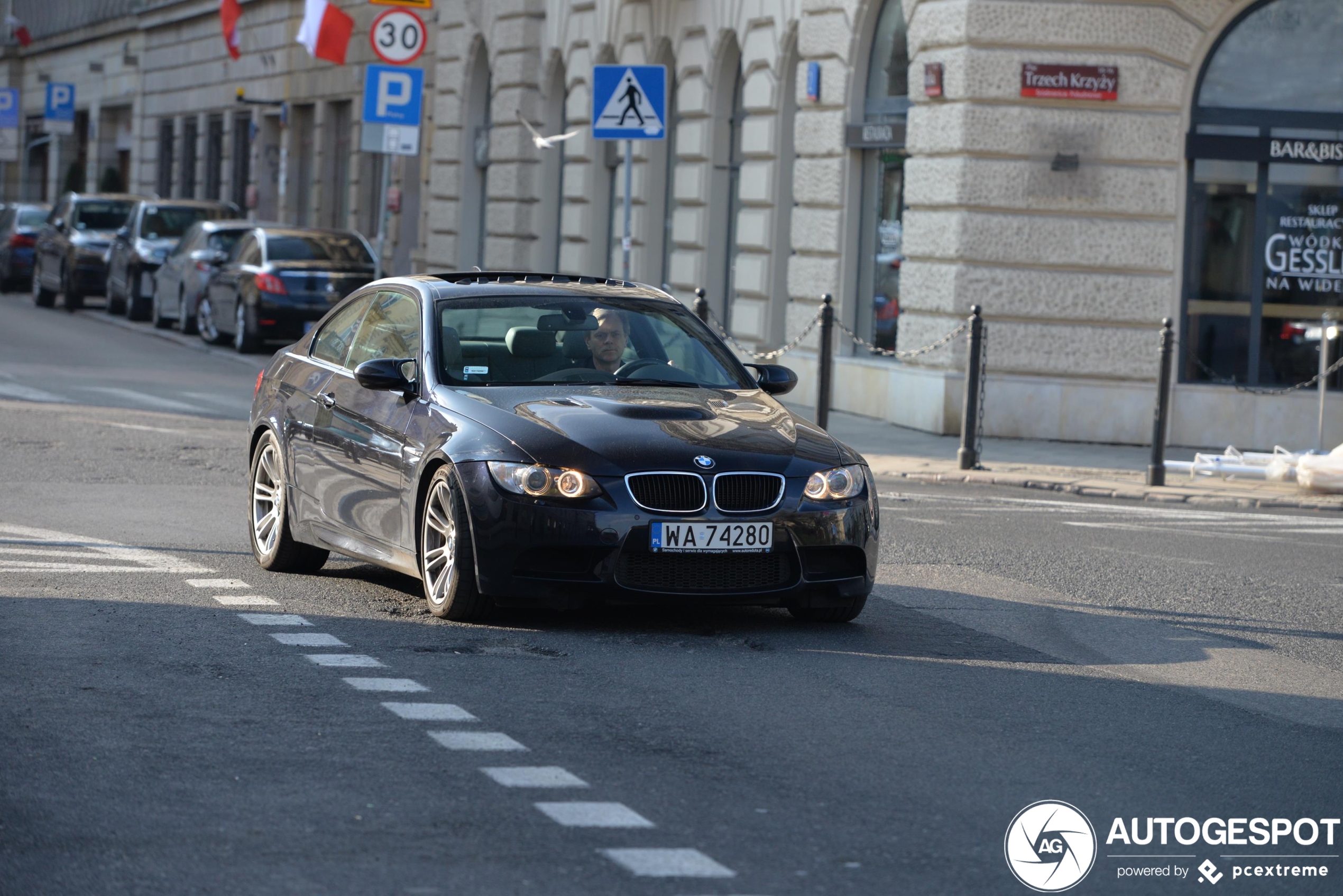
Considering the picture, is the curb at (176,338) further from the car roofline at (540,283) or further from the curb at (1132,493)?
the car roofline at (540,283)

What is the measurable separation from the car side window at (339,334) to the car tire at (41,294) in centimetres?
2746

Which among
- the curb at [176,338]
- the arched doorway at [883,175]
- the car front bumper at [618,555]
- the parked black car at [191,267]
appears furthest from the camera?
the parked black car at [191,267]

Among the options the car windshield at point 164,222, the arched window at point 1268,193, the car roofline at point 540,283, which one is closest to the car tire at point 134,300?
the car windshield at point 164,222

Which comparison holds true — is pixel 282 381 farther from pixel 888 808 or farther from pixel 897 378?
pixel 897 378

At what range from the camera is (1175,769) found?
20.7 ft

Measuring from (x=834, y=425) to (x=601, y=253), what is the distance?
8.88 meters

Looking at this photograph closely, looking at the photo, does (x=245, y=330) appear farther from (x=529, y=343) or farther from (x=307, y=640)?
(x=307, y=640)

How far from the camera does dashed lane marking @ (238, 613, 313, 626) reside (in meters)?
8.38

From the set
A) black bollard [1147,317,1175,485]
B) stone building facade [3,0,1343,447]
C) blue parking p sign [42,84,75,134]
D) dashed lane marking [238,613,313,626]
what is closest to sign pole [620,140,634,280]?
stone building facade [3,0,1343,447]

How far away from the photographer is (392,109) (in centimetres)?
2423

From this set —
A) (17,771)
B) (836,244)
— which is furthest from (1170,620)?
(836,244)

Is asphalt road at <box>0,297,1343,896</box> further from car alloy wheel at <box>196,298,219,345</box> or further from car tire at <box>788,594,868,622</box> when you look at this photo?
car alloy wheel at <box>196,298,219,345</box>

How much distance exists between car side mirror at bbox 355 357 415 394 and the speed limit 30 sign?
15.1 m

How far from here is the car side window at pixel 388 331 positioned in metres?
9.35
